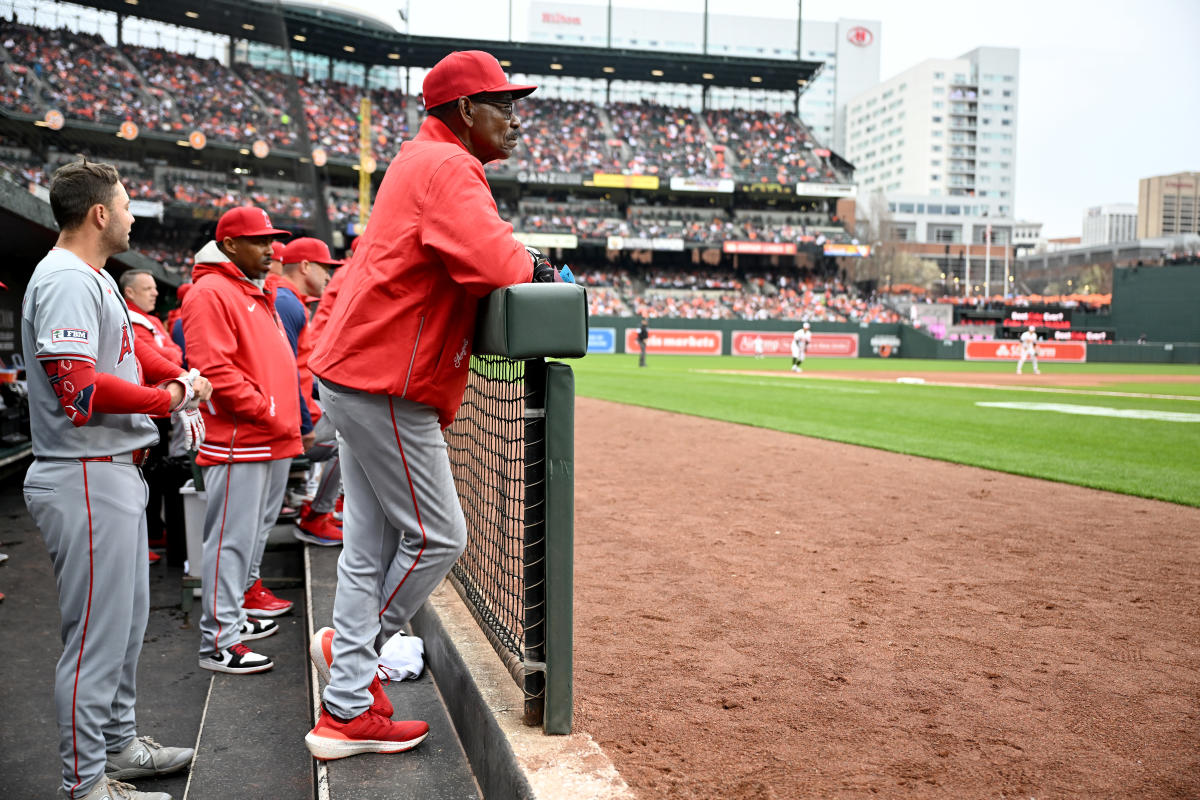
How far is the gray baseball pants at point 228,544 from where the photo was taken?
12.4 feet

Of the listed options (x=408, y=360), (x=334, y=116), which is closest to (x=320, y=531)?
(x=408, y=360)

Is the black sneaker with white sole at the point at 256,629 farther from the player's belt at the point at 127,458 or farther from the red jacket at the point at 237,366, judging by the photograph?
the player's belt at the point at 127,458

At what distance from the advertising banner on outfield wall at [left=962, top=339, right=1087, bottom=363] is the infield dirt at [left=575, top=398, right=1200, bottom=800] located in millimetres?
37582

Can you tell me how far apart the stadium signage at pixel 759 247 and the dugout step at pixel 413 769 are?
5035 centimetres

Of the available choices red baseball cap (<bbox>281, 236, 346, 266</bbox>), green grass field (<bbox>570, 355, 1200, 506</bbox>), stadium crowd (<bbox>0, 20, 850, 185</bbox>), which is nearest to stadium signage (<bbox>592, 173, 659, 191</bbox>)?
stadium crowd (<bbox>0, 20, 850, 185</bbox>)

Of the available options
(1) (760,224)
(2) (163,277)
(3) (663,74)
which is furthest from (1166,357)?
(2) (163,277)

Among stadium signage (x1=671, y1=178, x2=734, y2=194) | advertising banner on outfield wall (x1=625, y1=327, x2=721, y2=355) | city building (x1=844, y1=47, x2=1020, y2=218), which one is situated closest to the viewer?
advertising banner on outfield wall (x1=625, y1=327, x2=721, y2=355)

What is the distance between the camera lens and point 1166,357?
3944 centimetres

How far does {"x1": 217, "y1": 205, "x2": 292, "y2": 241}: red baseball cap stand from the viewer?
388 cm

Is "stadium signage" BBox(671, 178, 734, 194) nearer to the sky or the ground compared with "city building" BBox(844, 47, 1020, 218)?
nearer to the ground

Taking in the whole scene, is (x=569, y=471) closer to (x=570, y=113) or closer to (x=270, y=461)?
(x=270, y=461)

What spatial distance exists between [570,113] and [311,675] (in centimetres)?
5625

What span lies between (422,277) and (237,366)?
1847 mm

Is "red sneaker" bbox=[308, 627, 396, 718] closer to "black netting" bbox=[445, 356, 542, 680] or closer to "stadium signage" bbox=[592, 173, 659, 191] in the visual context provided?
"black netting" bbox=[445, 356, 542, 680]
